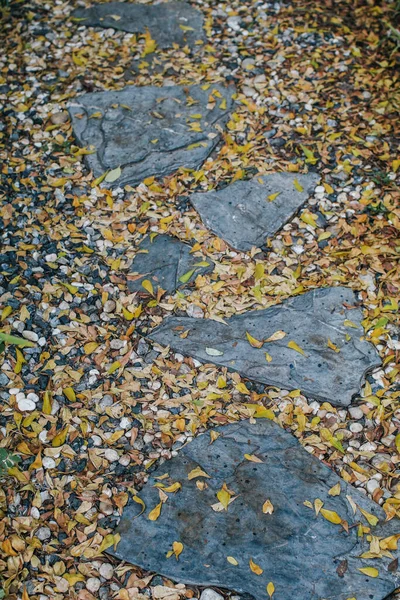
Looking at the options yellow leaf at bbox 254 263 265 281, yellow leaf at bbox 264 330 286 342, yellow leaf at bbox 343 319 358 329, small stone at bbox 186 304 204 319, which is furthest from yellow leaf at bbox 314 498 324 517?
yellow leaf at bbox 254 263 265 281

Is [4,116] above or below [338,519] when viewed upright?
above

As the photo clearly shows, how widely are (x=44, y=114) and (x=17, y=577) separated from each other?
280 centimetres

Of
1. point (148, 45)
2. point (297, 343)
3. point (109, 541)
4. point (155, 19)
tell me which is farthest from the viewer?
point (155, 19)

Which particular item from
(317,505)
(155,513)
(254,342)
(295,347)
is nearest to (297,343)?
(295,347)

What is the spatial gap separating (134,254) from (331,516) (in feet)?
5.46

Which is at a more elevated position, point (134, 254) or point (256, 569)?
point (134, 254)

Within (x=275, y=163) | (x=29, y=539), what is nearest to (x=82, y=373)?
(x=29, y=539)

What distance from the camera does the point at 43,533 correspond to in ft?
8.34

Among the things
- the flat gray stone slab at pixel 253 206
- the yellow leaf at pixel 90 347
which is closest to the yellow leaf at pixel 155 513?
the yellow leaf at pixel 90 347

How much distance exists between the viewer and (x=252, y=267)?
3379 mm

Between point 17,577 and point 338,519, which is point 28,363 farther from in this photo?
point 338,519

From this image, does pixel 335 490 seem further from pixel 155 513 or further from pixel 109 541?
pixel 109 541

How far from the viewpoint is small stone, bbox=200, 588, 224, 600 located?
7.82 feet

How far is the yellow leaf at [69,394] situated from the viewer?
291 cm
